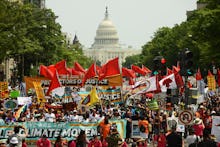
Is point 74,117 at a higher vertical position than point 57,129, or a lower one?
higher

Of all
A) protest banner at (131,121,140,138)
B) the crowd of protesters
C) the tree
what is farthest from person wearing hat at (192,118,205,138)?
the tree

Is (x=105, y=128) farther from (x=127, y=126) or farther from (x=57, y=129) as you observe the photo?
(x=127, y=126)

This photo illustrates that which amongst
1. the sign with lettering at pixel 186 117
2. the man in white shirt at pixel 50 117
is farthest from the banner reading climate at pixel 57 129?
the sign with lettering at pixel 186 117

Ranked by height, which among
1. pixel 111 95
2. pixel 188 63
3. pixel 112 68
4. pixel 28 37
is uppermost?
pixel 28 37

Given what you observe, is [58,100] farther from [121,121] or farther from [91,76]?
[121,121]

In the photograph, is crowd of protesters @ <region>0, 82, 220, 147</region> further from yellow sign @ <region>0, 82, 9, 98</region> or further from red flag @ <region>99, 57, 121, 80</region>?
yellow sign @ <region>0, 82, 9, 98</region>

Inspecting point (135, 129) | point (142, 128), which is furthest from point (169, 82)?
point (142, 128)

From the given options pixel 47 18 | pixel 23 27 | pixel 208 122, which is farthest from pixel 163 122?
pixel 47 18

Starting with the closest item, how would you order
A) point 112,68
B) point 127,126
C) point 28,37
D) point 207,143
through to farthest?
point 207,143 < point 127,126 < point 112,68 < point 28,37

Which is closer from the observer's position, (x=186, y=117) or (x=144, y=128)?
(x=186, y=117)

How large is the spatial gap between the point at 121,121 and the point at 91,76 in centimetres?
1014

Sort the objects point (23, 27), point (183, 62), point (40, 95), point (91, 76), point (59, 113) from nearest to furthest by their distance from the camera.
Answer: point (183, 62) → point (59, 113) → point (40, 95) → point (91, 76) → point (23, 27)

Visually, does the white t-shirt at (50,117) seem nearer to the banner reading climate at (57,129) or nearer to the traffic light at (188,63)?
the banner reading climate at (57,129)

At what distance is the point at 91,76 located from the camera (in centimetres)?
3741
